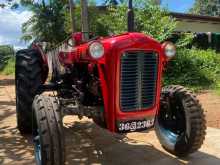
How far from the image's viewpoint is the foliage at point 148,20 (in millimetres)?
16766

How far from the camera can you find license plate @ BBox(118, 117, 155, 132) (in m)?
5.97

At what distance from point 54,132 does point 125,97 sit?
1.07 m

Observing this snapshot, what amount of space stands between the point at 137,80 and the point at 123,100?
296 millimetres

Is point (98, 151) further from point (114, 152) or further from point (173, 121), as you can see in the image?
point (173, 121)

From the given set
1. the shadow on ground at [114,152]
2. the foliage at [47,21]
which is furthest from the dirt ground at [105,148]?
the foliage at [47,21]

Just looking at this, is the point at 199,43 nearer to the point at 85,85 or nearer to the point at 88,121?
the point at 88,121

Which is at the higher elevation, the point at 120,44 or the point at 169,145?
the point at 120,44

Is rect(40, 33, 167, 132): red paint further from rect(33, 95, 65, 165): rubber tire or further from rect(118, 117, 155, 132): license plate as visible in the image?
rect(33, 95, 65, 165): rubber tire

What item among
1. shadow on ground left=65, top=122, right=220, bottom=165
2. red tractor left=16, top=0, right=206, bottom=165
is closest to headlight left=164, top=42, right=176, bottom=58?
red tractor left=16, top=0, right=206, bottom=165

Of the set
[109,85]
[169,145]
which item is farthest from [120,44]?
[169,145]

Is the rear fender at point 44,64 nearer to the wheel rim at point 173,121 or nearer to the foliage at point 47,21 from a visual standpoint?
the wheel rim at point 173,121

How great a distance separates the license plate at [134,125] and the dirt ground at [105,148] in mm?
703

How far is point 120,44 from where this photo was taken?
5.80 meters

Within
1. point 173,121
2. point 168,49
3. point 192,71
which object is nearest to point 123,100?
point 168,49
